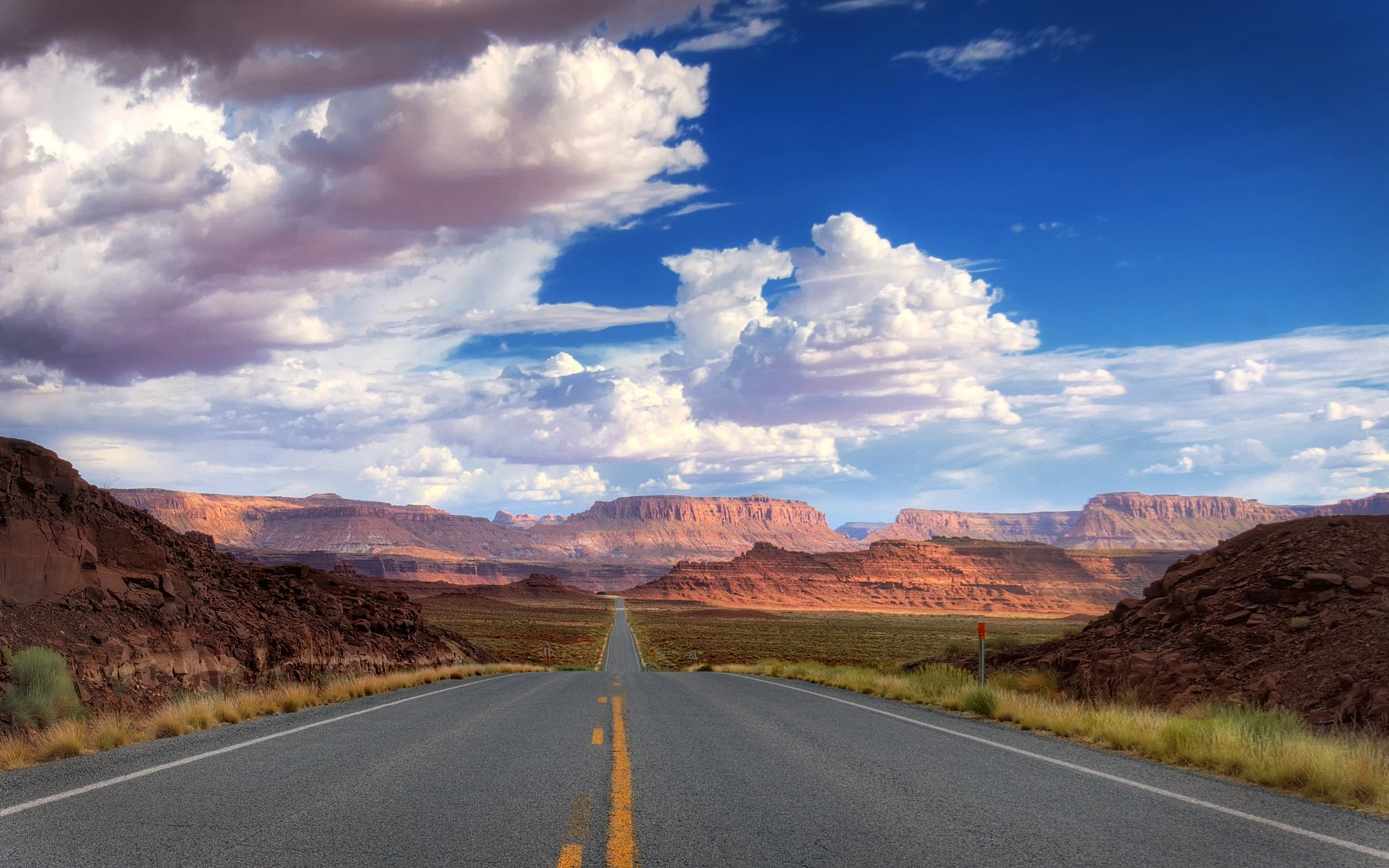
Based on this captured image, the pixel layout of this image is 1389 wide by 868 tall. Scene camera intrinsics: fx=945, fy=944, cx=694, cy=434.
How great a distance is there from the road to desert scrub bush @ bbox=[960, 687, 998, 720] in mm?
2794

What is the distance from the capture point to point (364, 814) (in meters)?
6.67

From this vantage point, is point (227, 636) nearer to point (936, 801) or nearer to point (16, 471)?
point (16, 471)

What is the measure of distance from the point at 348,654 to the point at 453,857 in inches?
935

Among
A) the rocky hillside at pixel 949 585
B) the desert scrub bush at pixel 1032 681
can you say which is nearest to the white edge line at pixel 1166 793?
the desert scrub bush at pixel 1032 681

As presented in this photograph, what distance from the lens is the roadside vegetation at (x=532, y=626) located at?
5844cm

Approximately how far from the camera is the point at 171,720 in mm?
12289

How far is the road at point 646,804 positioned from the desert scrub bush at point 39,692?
8.03ft

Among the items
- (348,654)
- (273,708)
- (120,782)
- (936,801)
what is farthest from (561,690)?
(936,801)

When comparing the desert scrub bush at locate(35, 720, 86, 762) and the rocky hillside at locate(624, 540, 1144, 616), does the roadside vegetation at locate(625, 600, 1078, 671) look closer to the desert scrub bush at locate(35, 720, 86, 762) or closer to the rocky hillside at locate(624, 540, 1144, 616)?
the desert scrub bush at locate(35, 720, 86, 762)

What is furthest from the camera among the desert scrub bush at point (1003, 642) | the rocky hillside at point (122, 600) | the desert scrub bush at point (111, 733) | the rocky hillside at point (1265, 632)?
the desert scrub bush at point (1003, 642)

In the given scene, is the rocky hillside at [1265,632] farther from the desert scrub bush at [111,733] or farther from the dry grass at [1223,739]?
the desert scrub bush at [111,733]

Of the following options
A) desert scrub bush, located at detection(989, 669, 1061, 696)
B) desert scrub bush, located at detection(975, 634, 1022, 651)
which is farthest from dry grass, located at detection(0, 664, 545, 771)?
desert scrub bush, located at detection(975, 634, 1022, 651)

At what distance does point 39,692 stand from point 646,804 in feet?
33.0

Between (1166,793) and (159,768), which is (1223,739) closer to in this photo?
(1166,793)
